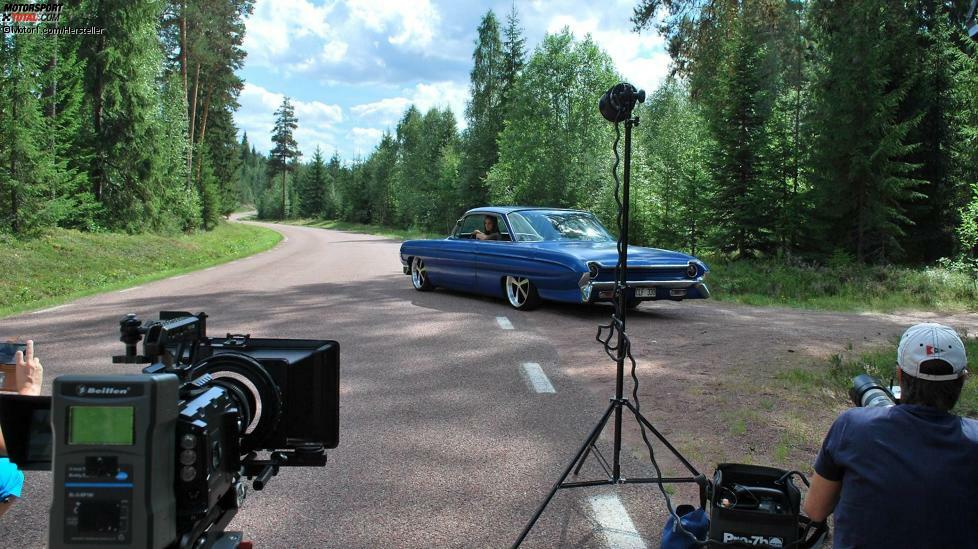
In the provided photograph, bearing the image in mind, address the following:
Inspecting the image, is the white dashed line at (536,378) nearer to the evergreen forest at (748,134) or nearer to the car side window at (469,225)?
the car side window at (469,225)

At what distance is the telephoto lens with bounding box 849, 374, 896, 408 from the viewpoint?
2.45 m

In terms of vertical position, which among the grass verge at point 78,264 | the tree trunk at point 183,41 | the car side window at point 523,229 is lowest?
the grass verge at point 78,264

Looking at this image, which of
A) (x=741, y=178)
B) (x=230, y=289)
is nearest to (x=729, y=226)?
(x=741, y=178)

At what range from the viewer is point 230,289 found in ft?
44.9

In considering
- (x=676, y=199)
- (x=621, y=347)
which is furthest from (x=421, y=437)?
(x=676, y=199)

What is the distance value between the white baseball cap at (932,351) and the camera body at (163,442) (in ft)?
5.79

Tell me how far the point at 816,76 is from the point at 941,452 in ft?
74.9

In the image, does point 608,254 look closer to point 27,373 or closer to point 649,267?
point 649,267

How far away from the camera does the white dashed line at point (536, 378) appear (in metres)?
6.07

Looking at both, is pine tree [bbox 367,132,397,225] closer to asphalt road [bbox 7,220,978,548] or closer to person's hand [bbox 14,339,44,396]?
asphalt road [bbox 7,220,978,548]

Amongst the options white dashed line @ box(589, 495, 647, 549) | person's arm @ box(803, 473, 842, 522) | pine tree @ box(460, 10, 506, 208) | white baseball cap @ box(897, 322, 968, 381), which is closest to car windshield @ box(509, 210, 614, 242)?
white dashed line @ box(589, 495, 647, 549)

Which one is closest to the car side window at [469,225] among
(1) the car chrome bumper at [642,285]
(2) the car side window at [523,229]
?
(2) the car side window at [523,229]

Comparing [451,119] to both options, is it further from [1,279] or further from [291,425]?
[291,425]

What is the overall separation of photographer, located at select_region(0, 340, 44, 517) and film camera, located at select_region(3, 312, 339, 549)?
1.64 feet
